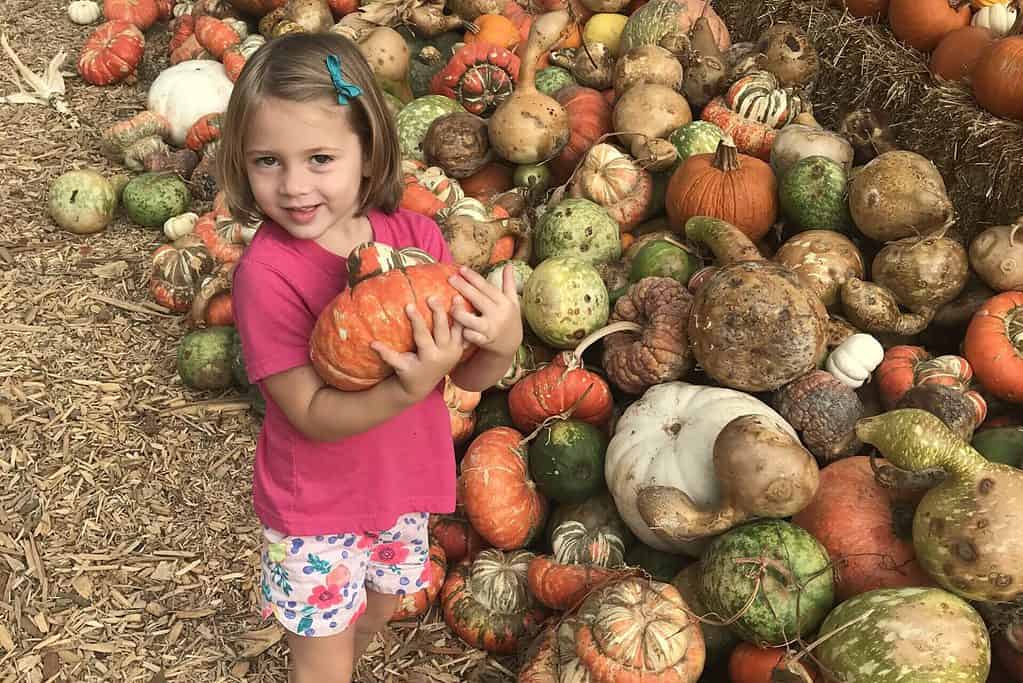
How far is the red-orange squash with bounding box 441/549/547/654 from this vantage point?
3.14 metres

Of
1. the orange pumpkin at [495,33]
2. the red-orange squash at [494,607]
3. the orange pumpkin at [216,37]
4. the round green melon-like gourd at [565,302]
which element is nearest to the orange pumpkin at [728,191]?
the round green melon-like gourd at [565,302]

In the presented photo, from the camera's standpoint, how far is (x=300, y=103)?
6.03ft

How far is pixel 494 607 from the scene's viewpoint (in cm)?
316

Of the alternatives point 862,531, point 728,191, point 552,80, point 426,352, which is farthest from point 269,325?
point 552,80

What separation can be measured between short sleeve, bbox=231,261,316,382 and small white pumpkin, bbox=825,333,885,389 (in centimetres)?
230

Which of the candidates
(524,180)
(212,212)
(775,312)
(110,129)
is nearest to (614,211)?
(524,180)

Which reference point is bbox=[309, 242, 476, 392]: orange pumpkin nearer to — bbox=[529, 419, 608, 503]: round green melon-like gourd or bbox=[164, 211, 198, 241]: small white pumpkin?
bbox=[529, 419, 608, 503]: round green melon-like gourd

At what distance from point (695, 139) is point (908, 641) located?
9.12ft

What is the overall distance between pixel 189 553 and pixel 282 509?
150cm

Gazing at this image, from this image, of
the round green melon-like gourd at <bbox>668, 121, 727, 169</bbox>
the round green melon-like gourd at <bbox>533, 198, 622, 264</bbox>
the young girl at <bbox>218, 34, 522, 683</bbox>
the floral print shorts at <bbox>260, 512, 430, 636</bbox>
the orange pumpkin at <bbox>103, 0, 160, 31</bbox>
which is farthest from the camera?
the orange pumpkin at <bbox>103, 0, 160, 31</bbox>

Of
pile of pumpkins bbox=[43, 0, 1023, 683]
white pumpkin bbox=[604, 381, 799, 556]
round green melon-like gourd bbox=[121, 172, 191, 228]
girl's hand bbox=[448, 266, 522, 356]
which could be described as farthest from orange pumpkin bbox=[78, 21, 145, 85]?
girl's hand bbox=[448, 266, 522, 356]

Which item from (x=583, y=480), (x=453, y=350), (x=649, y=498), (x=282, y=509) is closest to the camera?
(x=453, y=350)

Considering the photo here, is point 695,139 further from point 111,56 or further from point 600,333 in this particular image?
point 111,56

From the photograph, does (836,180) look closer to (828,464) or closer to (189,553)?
(828,464)
